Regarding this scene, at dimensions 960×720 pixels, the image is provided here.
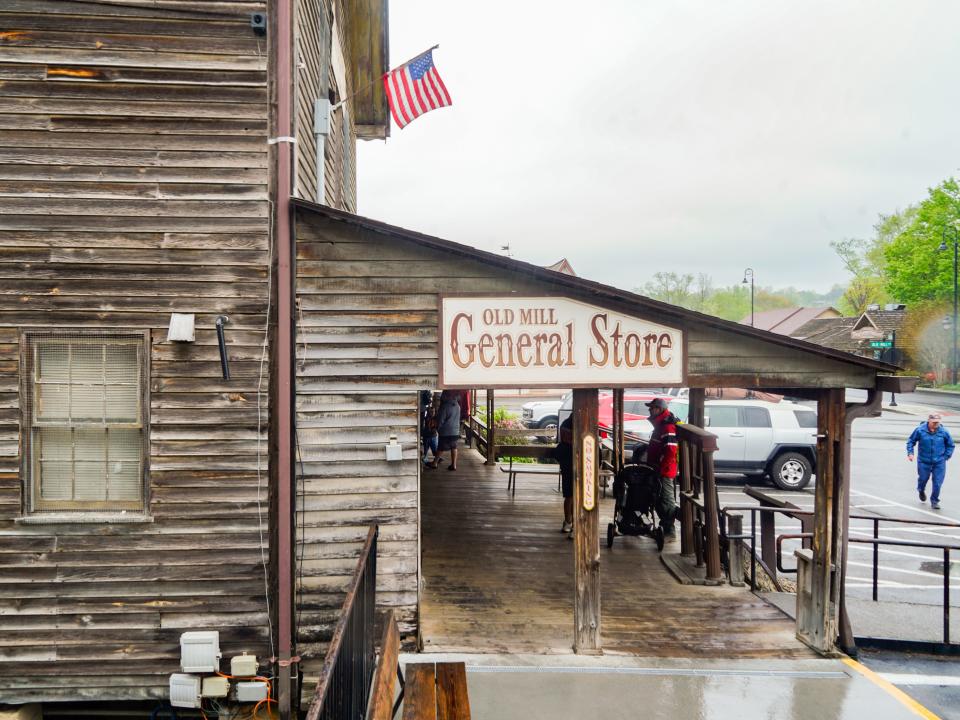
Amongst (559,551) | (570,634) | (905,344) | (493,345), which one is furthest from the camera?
(905,344)

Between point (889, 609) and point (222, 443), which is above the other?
point (222, 443)

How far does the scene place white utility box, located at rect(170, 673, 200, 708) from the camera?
19.0ft

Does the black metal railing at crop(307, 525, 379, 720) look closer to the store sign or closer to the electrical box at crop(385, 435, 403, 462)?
the electrical box at crop(385, 435, 403, 462)

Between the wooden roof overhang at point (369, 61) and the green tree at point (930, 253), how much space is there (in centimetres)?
4144

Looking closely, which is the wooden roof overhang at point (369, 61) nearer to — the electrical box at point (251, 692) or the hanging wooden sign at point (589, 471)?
the hanging wooden sign at point (589, 471)

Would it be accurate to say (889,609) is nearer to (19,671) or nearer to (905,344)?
(19,671)

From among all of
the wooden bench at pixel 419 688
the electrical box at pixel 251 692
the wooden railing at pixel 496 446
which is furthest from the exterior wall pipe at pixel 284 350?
the wooden railing at pixel 496 446

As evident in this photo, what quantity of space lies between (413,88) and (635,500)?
5.70 metres

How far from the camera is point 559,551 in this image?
9359mm

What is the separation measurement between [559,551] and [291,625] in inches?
168

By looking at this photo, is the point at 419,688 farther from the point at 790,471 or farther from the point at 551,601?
the point at 790,471

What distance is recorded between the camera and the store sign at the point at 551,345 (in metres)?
6.12

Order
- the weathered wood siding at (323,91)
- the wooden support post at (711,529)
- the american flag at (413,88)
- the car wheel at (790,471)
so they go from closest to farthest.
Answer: the weathered wood siding at (323,91), the american flag at (413,88), the wooden support post at (711,529), the car wheel at (790,471)

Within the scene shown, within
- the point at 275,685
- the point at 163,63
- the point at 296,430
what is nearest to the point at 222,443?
the point at 296,430
